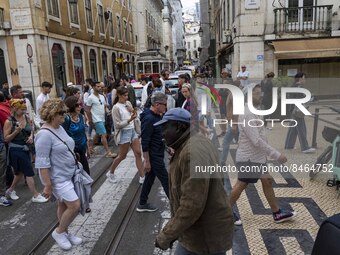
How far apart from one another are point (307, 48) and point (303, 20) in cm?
179

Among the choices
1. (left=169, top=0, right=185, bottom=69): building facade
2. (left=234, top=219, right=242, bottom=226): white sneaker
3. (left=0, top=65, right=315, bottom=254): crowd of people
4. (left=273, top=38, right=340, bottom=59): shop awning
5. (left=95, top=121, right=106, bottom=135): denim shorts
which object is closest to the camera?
(left=0, top=65, right=315, bottom=254): crowd of people

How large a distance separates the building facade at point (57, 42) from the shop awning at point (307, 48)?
11521 millimetres

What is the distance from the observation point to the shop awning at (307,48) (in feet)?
50.5

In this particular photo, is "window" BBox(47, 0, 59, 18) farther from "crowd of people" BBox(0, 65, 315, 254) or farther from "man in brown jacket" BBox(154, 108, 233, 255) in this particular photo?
"man in brown jacket" BBox(154, 108, 233, 255)

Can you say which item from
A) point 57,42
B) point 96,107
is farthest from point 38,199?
point 57,42

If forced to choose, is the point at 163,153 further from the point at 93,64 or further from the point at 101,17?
the point at 101,17

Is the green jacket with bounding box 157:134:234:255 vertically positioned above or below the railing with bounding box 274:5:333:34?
below

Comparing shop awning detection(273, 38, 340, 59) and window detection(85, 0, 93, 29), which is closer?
shop awning detection(273, 38, 340, 59)

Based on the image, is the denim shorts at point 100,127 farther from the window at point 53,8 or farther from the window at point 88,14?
the window at point 88,14

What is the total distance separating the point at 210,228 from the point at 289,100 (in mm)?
2225

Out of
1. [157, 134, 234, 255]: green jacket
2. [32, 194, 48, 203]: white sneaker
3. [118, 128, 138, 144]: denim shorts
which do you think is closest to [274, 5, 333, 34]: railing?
[118, 128, 138, 144]: denim shorts

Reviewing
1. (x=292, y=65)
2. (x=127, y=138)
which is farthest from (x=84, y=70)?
(x=127, y=138)

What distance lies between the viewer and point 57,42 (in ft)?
63.2

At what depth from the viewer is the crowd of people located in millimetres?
2211
